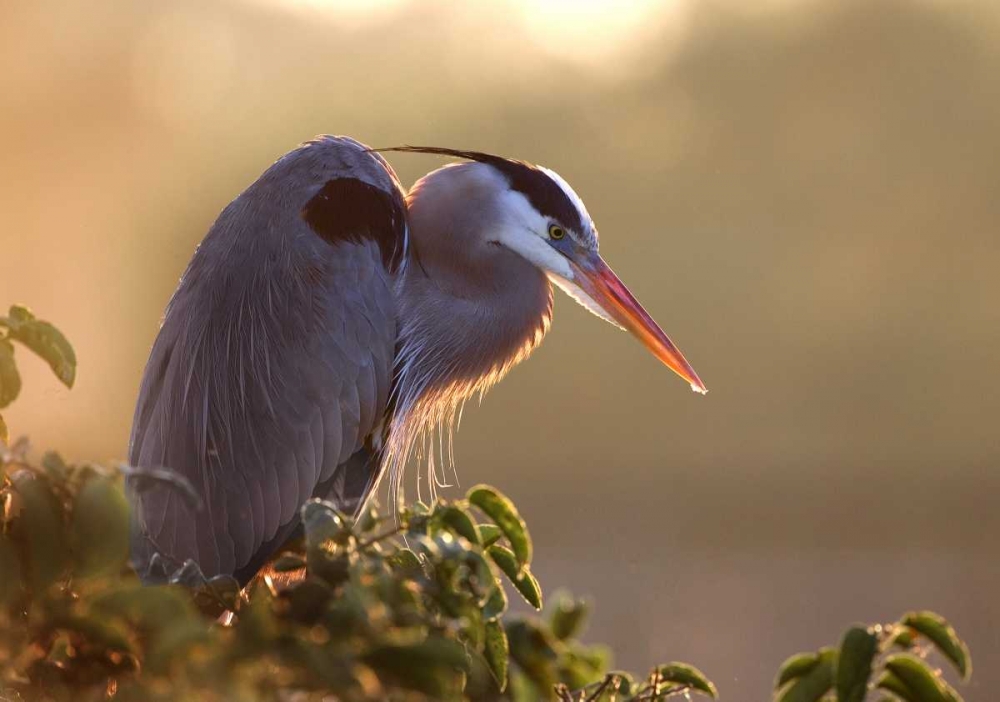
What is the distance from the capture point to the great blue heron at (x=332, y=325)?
8.93ft

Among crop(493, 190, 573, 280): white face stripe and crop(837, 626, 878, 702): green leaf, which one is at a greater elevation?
crop(493, 190, 573, 280): white face stripe

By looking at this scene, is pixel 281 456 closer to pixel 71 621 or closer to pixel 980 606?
pixel 71 621

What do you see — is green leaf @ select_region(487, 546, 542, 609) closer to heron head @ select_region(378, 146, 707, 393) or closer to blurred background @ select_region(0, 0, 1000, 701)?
heron head @ select_region(378, 146, 707, 393)

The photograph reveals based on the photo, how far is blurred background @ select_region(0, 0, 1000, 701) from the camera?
44.5ft

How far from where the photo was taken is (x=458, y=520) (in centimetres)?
144

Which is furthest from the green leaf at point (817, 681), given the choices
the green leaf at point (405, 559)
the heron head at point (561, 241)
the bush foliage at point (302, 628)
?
the heron head at point (561, 241)

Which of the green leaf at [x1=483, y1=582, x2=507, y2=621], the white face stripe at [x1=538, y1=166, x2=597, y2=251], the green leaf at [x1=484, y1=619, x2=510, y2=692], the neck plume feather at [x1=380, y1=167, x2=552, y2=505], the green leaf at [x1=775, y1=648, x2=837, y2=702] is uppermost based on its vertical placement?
the white face stripe at [x1=538, y1=166, x2=597, y2=251]

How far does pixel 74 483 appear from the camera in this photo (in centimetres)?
118

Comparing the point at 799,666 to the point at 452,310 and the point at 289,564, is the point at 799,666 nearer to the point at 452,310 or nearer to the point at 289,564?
the point at 289,564

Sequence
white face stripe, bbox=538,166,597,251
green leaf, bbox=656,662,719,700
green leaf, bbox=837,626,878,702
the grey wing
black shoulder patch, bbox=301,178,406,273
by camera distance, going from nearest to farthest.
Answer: green leaf, bbox=837,626,878,702 < green leaf, bbox=656,662,719,700 < the grey wing < black shoulder patch, bbox=301,178,406,273 < white face stripe, bbox=538,166,597,251

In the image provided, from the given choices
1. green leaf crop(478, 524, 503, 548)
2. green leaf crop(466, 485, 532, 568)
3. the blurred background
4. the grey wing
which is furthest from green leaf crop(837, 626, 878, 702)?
the blurred background

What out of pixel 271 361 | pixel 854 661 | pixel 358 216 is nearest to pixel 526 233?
pixel 358 216

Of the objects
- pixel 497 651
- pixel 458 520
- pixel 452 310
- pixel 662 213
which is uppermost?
pixel 662 213

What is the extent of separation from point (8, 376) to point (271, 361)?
126 cm
